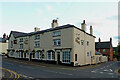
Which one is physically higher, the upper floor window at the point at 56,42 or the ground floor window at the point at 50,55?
the upper floor window at the point at 56,42

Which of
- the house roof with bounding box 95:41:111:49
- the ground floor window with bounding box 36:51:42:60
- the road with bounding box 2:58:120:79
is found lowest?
the road with bounding box 2:58:120:79

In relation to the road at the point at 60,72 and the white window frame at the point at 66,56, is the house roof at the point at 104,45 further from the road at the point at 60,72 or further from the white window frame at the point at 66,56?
the road at the point at 60,72

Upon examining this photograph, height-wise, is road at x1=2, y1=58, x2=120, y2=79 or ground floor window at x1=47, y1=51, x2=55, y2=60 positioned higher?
ground floor window at x1=47, y1=51, x2=55, y2=60

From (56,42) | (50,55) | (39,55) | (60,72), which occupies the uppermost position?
(56,42)

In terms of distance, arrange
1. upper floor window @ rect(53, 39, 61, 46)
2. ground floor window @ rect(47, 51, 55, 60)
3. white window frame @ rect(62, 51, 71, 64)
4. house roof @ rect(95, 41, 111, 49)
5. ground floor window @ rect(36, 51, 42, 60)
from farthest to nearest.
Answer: house roof @ rect(95, 41, 111, 49) → ground floor window @ rect(36, 51, 42, 60) → ground floor window @ rect(47, 51, 55, 60) → upper floor window @ rect(53, 39, 61, 46) → white window frame @ rect(62, 51, 71, 64)

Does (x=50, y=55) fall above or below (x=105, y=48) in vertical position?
below

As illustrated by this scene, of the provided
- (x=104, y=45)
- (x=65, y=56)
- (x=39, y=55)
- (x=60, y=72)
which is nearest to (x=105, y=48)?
(x=104, y=45)

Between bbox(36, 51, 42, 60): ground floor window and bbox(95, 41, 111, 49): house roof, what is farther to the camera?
bbox(95, 41, 111, 49): house roof

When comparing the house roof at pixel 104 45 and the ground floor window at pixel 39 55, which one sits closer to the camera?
the ground floor window at pixel 39 55

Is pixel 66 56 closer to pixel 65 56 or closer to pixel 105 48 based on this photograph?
pixel 65 56

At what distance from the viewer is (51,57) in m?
31.2

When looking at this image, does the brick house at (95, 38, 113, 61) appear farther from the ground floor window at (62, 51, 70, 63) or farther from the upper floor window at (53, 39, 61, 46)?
the ground floor window at (62, 51, 70, 63)

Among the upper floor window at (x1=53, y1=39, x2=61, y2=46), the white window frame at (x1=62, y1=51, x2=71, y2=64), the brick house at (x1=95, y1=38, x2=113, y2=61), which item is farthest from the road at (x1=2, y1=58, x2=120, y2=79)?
the brick house at (x1=95, y1=38, x2=113, y2=61)

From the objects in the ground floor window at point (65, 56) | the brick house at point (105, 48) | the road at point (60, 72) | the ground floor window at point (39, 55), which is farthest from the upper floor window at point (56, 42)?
the brick house at point (105, 48)
